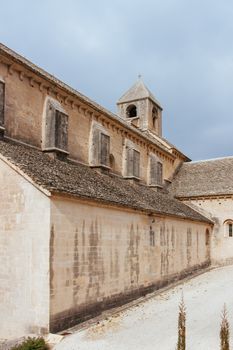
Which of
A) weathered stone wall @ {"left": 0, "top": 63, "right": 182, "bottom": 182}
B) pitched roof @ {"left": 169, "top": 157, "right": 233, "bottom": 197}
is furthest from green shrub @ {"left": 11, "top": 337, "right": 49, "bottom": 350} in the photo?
pitched roof @ {"left": 169, "top": 157, "right": 233, "bottom": 197}

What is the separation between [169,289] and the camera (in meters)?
20.5

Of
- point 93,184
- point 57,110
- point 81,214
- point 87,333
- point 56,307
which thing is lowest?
point 87,333

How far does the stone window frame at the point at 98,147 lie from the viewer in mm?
21766

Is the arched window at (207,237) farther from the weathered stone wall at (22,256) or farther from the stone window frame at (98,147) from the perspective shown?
the weathered stone wall at (22,256)

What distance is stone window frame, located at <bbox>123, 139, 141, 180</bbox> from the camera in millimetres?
25391

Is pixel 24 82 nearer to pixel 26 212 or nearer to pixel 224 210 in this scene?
pixel 26 212

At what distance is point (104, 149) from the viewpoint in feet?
73.0

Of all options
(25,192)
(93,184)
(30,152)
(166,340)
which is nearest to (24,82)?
(30,152)

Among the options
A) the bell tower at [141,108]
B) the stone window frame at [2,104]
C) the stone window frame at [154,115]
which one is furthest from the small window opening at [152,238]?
the stone window frame at [154,115]

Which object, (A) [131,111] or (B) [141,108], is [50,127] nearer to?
(B) [141,108]

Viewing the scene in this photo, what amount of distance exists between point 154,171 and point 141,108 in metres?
9.71

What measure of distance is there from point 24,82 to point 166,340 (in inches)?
474

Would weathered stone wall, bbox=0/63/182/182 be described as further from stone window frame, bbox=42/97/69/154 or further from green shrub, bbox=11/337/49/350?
green shrub, bbox=11/337/49/350

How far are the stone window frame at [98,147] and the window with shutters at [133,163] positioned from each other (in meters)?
3.10
